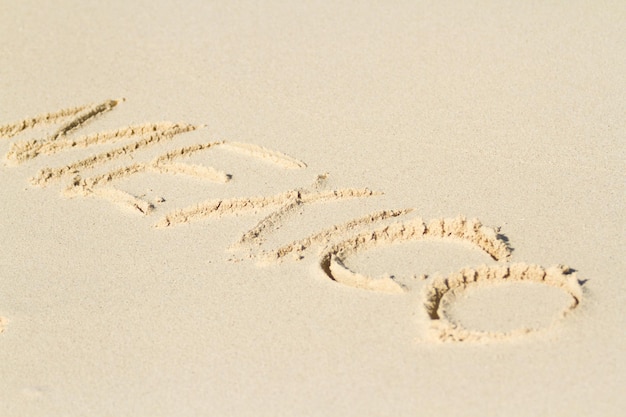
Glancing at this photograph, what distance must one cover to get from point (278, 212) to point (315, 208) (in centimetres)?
9

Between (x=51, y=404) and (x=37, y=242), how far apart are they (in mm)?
626

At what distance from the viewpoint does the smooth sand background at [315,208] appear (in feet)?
5.18

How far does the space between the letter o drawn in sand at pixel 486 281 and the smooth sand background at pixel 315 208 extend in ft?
0.12

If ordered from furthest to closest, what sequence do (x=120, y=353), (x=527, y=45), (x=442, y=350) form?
1. (x=527, y=45)
2. (x=120, y=353)
3. (x=442, y=350)

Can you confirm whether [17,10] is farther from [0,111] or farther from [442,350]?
[442,350]

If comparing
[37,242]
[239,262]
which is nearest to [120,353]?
[239,262]

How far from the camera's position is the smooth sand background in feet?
5.18

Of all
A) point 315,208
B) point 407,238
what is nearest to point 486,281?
point 407,238

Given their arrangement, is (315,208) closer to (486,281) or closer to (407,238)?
(407,238)

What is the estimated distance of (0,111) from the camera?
278cm

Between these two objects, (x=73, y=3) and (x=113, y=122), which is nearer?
(x=113, y=122)

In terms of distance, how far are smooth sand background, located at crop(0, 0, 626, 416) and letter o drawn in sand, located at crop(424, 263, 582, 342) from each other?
1.4 inches

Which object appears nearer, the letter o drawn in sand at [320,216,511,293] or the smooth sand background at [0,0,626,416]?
the smooth sand background at [0,0,626,416]

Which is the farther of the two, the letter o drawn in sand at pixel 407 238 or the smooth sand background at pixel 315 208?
the letter o drawn in sand at pixel 407 238
